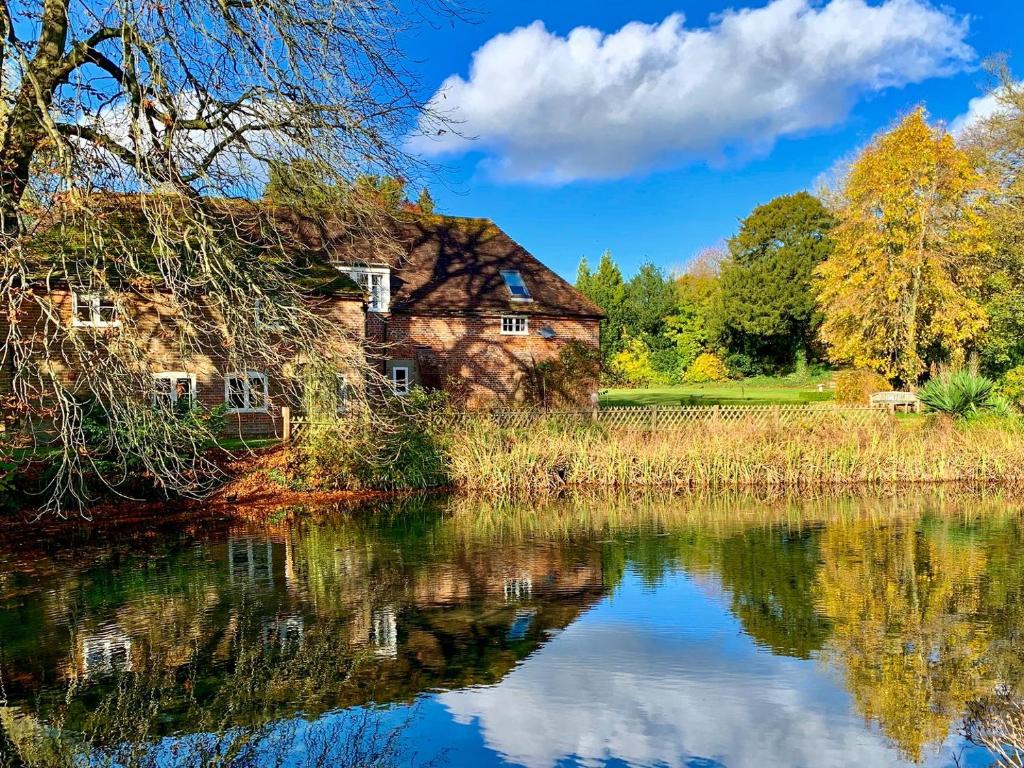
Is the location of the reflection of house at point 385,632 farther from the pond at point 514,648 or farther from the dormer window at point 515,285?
the dormer window at point 515,285

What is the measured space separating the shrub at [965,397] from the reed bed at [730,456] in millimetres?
2173

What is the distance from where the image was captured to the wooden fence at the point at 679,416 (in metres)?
17.5

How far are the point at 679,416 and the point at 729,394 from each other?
77.8ft

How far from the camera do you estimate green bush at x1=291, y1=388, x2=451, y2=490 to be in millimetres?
15422

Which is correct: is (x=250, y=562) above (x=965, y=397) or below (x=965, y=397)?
below

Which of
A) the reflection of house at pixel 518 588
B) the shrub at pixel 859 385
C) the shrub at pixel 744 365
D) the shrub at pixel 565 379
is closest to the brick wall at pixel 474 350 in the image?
the shrub at pixel 565 379

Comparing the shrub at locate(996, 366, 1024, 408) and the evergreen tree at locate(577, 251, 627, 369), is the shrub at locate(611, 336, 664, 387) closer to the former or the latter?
the evergreen tree at locate(577, 251, 627, 369)

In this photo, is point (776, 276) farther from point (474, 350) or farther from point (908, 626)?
point (908, 626)

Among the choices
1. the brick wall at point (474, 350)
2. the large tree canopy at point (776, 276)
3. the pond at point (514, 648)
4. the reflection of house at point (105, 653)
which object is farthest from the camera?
the large tree canopy at point (776, 276)

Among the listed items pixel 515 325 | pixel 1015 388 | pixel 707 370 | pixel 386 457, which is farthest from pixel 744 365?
pixel 386 457

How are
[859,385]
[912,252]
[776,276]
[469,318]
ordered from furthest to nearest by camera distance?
1. [776,276]
2. [859,385]
3. [912,252]
4. [469,318]

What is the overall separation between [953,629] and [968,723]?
2.07 meters

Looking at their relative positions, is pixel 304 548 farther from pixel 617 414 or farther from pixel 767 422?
pixel 767 422

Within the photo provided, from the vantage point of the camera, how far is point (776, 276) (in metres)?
47.3
